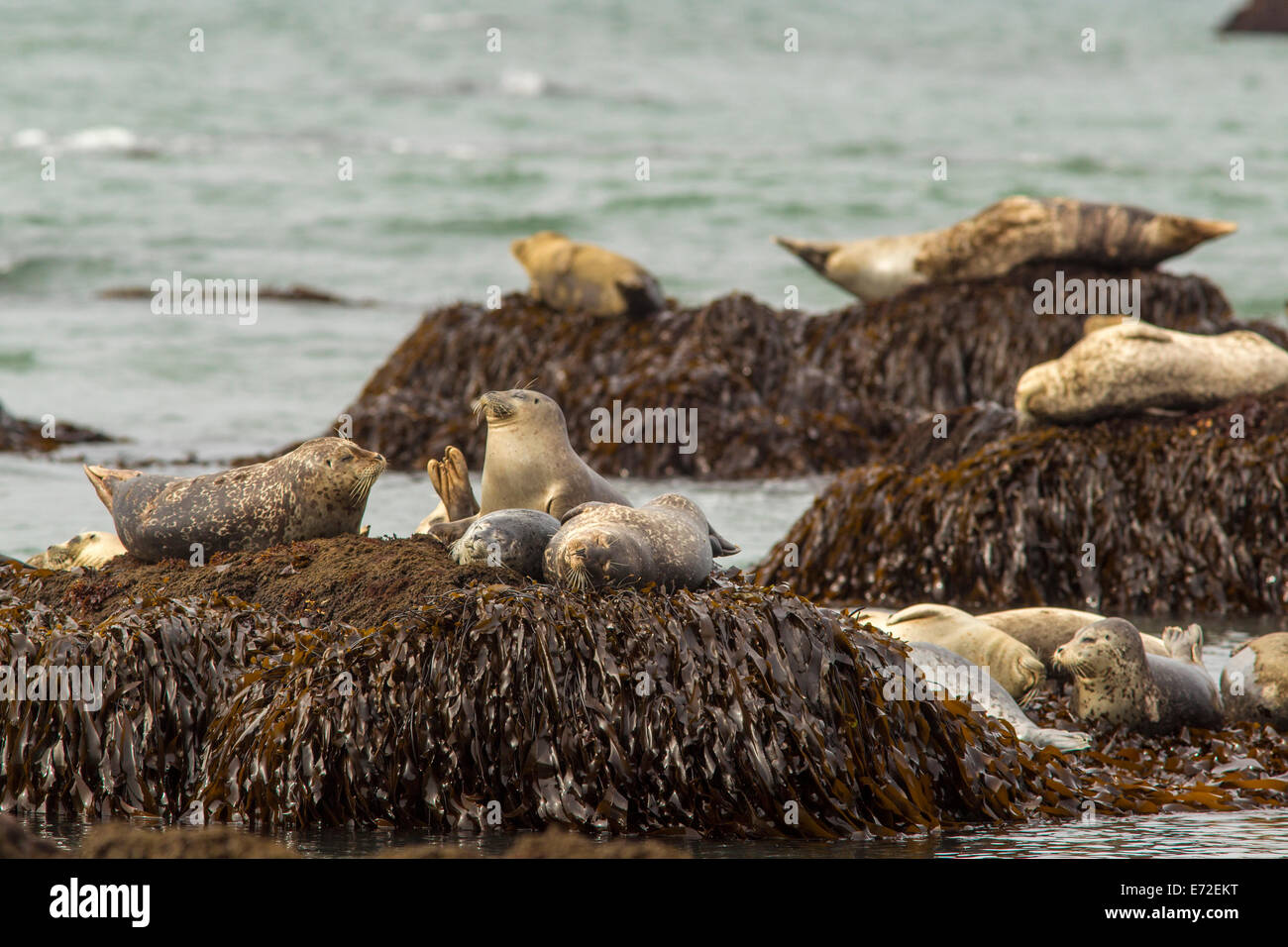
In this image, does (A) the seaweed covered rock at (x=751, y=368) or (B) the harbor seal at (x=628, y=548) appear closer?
(B) the harbor seal at (x=628, y=548)

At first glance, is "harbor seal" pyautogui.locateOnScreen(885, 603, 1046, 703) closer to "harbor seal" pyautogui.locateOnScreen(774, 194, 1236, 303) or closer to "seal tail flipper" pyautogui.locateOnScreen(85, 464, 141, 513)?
"seal tail flipper" pyautogui.locateOnScreen(85, 464, 141, 513)

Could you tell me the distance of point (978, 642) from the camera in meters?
6.20

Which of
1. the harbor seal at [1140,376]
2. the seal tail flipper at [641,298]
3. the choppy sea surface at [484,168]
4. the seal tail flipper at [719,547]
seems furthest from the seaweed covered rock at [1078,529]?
the seal tail flipper at [641,298]

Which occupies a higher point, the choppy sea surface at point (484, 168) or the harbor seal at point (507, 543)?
the choppy sea surface at point (484, 168)

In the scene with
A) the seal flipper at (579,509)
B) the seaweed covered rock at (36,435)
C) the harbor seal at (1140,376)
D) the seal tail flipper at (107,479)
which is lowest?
the seal flipper at (579,509)

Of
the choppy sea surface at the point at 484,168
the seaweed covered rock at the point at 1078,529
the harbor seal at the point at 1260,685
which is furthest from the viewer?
the choppy sea surface at the point at 484,168

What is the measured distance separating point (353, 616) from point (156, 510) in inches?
37.3

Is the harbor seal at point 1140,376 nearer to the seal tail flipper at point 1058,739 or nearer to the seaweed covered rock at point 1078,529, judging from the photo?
the seaweed covered rock at point 1078,529

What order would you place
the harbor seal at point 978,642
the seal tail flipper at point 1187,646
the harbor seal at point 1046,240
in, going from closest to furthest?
1. the harbor seal at point 978,642
2. the seal tail flipper at point 1187,646
3. the harbor seal at point 1046,240

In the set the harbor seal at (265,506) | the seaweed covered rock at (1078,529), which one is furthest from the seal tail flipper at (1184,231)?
the harbor seal at (265,506)

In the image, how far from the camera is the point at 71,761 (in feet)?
15.9

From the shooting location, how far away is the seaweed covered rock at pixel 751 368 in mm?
11633

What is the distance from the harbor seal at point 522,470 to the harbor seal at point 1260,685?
7.29 feet

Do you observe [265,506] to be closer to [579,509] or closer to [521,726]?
[579,509]
